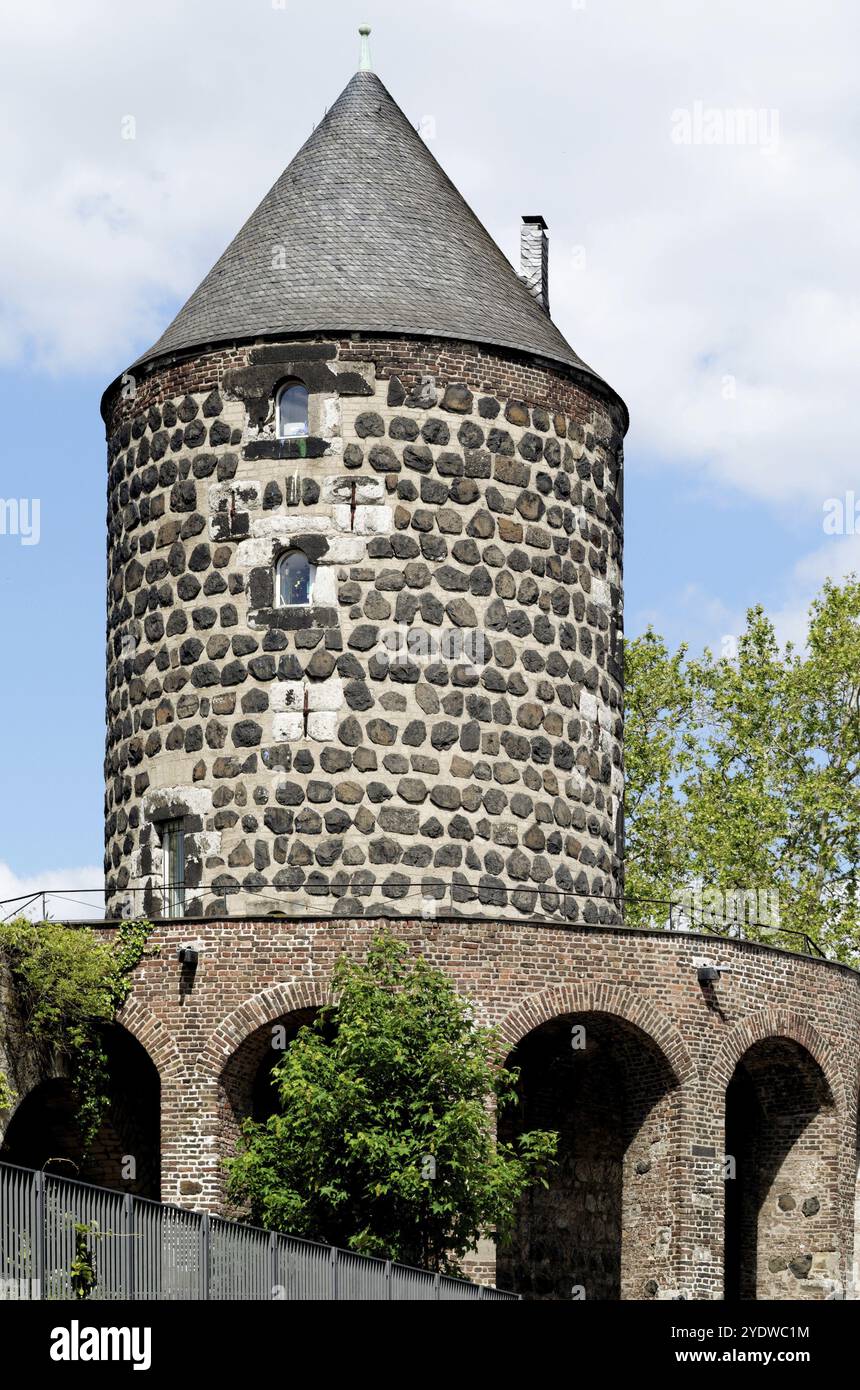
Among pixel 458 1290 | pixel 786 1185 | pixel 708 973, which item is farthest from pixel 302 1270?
pixel 786 1185

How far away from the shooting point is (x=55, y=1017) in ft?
113

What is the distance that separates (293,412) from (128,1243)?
16714 millimetres

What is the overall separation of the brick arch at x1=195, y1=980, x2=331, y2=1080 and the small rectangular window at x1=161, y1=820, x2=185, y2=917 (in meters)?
3.92

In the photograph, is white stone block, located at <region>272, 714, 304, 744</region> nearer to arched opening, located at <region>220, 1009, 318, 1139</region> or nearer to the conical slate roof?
arched opening, located at <region>220, 1009, 318, 1139</region>

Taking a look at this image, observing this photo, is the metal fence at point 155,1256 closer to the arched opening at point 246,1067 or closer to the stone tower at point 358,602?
the arched opening at point 246,1067

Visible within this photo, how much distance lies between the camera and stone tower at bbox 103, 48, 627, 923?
3769 centimetres

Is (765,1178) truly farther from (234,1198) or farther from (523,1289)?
(234,1198)

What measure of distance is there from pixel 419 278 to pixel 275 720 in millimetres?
6994

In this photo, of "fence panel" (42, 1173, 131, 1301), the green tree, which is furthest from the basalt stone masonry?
"fence panel" (42, 1173, 131, 1301)

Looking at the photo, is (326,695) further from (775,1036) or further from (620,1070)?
(775,1036)

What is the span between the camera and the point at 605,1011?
35.5m

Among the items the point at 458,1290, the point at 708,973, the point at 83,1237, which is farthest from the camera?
the point at 708,973

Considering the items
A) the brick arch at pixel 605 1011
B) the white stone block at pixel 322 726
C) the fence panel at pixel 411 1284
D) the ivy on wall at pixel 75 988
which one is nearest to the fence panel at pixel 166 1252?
the fence panel at pixel 411 1284
